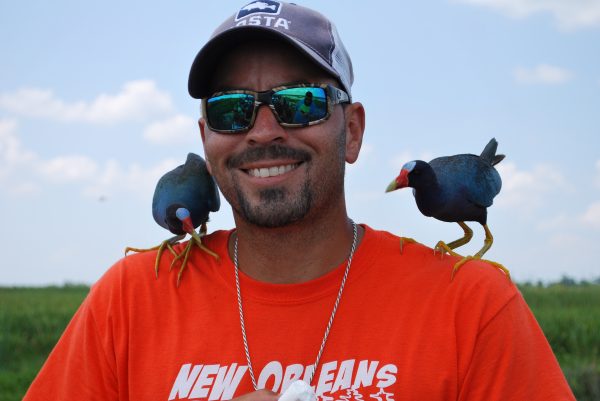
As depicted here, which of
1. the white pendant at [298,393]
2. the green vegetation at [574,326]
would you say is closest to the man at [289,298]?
the white pendant at [298,393]

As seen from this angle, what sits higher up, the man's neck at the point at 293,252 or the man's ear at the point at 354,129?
the man's ear at the point at 354,129

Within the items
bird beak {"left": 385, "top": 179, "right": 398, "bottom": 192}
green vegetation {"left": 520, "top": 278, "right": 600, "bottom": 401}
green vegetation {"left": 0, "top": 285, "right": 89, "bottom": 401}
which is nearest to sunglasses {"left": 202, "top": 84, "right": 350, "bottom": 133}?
bird beak {"left": 385, "top": 179, "right": 398, "bottom": 192}

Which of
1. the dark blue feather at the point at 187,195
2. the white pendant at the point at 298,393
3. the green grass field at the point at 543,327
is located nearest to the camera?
the white pendant at the point at 298,393

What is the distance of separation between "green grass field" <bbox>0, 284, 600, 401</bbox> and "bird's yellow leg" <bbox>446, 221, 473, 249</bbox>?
6.85 meters

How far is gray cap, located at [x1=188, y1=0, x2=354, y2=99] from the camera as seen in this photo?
9.40ft

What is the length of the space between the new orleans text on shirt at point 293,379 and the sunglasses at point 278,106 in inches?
31.0

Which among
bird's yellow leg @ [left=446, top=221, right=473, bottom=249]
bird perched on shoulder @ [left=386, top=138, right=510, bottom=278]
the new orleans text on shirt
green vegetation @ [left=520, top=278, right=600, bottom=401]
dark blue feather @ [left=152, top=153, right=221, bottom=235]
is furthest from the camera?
green vegetation @ [left=520, top=278, right=600, bottom=401]

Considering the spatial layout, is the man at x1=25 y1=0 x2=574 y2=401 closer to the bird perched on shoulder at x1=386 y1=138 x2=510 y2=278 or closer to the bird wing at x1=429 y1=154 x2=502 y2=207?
the bird perched on shoulder at x1=386 y1=138 x2=510 y2=278

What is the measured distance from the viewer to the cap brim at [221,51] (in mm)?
2834

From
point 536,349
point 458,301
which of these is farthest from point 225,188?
point 536,349

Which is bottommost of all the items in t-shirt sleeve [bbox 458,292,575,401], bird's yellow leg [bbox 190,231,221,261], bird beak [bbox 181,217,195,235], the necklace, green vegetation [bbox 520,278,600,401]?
green vegetation [bbox 520,278,600,401]

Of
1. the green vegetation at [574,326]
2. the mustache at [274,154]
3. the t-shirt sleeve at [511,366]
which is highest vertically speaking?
the mustache at [274,154]

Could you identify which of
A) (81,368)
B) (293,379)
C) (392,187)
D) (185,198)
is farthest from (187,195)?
(293,379)

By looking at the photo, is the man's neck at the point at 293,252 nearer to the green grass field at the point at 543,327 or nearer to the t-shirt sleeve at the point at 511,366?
the t-shirt sleeve at the point at 511,366
